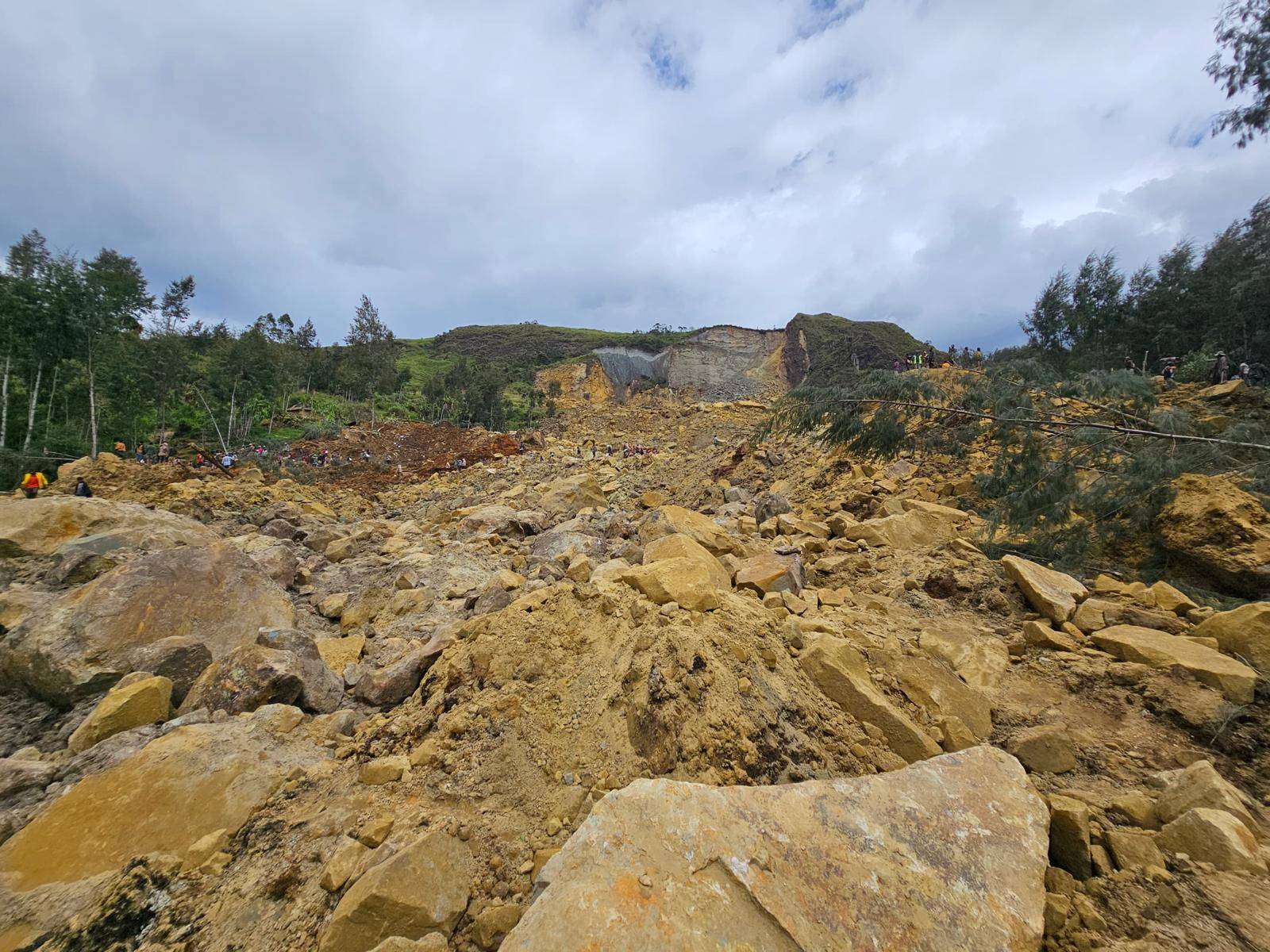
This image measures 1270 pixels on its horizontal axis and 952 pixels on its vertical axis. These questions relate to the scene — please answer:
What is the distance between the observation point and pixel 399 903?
63.2 inches

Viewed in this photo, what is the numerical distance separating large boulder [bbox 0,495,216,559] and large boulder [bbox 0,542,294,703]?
1.05 metres

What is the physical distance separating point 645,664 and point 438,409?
36.1 metres

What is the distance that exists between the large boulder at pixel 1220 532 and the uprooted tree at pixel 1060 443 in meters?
0.18

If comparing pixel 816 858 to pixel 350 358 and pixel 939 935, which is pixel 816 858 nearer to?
pixel 939 935

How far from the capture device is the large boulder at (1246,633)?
2.98 metres

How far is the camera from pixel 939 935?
1453 millimetres

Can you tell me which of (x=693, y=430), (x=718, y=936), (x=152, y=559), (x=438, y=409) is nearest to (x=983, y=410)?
(x=718, y=936)

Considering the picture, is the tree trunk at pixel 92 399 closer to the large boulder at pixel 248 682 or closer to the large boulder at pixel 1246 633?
the large boulder at pixel 248 682

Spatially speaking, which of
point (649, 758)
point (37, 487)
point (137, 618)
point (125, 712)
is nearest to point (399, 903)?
point (649, 758)

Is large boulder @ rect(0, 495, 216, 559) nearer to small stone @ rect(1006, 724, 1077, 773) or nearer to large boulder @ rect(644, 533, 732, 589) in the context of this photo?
large boulder @ rect(644, 533, 732, 589)

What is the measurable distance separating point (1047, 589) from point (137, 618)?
7034 millimetres

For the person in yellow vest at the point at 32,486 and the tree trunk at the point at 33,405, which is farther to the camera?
the tree trunk at the point at 33,405

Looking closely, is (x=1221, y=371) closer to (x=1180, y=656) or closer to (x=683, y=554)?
(x=1180, y=656)

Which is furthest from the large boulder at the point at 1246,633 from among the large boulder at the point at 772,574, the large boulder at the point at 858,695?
the large boulder at the point at 772,574
